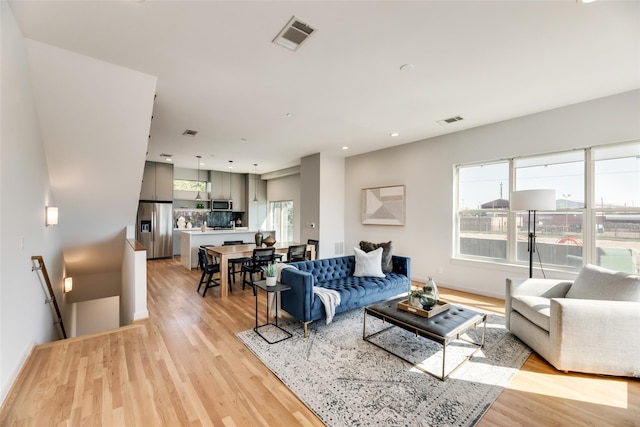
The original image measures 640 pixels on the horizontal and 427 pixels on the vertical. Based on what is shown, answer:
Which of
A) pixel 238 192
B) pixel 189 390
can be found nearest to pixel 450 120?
pixel 189 390

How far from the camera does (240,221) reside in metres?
10.4

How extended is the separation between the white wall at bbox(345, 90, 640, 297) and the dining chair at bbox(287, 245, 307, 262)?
2077 millimetres

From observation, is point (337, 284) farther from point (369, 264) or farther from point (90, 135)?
point (90, 135)

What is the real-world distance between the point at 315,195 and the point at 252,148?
1.91 metres

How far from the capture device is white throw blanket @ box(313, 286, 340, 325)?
3.27 meters

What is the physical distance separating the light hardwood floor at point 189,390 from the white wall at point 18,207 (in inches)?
12.7

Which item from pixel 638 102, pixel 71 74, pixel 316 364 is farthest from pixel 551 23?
pixel 71 74

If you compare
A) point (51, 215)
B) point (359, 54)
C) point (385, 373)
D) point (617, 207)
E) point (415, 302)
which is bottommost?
point (385, 373)

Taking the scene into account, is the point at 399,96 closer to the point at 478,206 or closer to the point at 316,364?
the point at 478,206

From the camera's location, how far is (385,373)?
2453 millimetres

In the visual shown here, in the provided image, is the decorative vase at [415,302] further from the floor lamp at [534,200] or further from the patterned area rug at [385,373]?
the floor lamp at [534,200]

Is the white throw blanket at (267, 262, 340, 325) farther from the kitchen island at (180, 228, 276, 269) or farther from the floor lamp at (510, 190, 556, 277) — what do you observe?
the kitchen island at (180, 228, 276, 269)

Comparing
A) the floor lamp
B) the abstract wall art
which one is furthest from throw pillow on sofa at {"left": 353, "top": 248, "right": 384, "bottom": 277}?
the floor lamp

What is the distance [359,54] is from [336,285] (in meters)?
2.86
